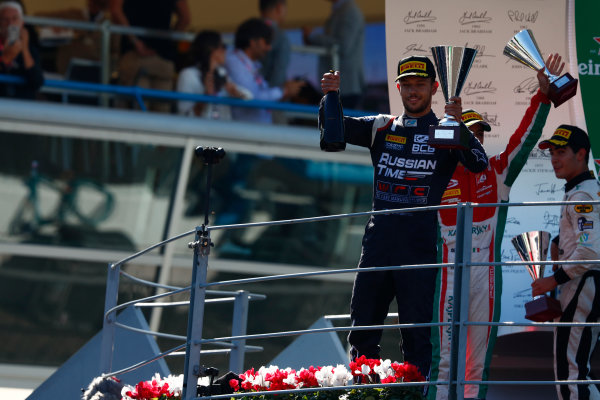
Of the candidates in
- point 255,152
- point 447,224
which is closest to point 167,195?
point 255,152

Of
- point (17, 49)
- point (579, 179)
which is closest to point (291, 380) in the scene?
point (579, 179)

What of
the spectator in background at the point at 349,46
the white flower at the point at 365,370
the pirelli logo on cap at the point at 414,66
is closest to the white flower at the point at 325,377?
the white flower at the point at 365,370

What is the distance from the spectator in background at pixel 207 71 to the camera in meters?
9.16

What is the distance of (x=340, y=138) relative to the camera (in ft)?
15.6

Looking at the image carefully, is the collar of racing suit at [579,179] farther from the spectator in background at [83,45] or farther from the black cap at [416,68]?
the spectator in background at [83,45]

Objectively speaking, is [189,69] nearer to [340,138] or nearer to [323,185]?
[323,185]

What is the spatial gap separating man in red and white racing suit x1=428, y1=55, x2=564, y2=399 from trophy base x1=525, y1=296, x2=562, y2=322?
0.17 metres

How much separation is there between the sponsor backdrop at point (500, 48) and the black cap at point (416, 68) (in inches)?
43.8

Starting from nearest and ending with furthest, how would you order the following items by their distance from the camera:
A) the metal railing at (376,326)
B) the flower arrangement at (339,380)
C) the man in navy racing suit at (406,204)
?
the metal railing at (376,326)
the flower arrangement at (339,380)
the man in navy racing suit at (406,204)

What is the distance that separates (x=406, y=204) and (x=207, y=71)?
476cm

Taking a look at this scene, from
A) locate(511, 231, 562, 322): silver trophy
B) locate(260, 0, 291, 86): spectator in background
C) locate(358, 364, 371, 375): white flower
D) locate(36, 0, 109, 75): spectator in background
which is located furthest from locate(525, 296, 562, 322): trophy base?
locate(36, 0, 109, 75): spectator in background

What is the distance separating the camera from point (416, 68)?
16.0ft

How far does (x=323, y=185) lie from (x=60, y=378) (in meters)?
4.43

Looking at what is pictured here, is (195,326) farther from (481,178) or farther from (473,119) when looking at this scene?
(473,119)
